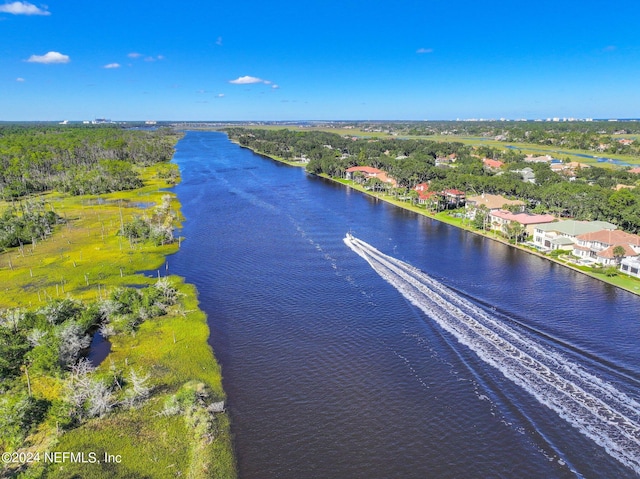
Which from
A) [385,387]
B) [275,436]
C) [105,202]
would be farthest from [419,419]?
[105,202]

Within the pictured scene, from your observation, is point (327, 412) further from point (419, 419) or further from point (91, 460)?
point (91, 460)

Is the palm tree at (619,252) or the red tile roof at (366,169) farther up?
the red tile roof at (366,169)

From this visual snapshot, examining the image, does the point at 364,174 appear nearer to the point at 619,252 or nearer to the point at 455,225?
the point at 455,225

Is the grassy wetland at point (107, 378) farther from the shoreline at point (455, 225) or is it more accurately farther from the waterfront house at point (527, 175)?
the waterfront house at point (527, 175)

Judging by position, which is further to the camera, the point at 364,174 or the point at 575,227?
the point at 364,174

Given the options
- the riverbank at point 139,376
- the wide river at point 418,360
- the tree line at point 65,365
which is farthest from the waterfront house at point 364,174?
the tree line at point 65,365

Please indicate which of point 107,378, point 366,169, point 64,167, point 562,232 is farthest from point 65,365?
point 64,167

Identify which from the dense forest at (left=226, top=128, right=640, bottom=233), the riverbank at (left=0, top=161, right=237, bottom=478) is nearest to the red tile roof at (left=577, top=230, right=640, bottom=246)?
the dense forest at (left=226, top=128, right=640, bottom=233)
